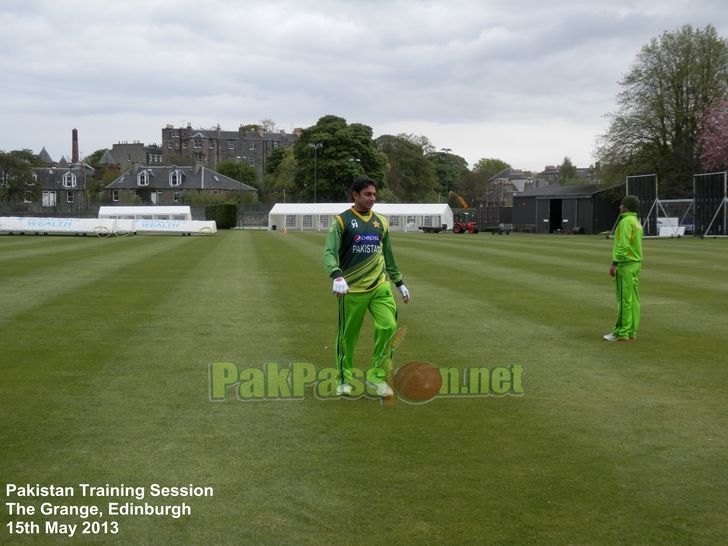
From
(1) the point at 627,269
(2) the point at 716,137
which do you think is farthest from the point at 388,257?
(2) the point at 716,137

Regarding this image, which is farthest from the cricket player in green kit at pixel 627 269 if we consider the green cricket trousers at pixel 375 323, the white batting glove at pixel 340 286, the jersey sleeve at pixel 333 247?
the white batting glove at pixel 340 286

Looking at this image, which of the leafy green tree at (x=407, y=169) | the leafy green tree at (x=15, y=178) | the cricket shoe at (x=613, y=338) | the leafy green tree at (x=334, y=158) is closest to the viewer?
the cricket shoe at (x=613, y=338)

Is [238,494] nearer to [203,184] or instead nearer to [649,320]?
[649,320]

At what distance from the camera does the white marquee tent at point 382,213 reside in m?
82.6

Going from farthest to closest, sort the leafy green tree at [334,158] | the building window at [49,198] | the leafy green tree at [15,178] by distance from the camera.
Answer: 1. the building window at [49,198]
2. the leafy green tree at [15,178]
3. the leafy green tree at [334,158]

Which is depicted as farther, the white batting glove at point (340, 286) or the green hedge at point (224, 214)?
the green hedge at point (224, 214)

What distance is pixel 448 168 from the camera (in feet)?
559

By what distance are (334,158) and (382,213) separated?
881 inches

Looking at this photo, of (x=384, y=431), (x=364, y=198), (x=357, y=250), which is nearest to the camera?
(x=384, y=431)

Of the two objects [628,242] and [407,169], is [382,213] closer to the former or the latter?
[407,169]

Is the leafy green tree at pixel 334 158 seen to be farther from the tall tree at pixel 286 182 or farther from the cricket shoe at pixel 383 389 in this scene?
the cricket shoe at pixel 383 389

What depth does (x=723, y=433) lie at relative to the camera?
6.30 m

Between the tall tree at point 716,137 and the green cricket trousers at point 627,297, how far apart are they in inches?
2276

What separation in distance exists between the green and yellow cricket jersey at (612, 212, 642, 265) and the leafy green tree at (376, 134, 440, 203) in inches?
4858
